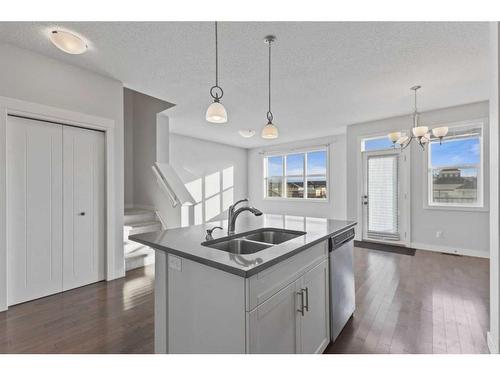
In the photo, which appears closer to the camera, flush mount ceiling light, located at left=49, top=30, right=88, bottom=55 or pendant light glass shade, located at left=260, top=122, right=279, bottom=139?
flush mount ceiling light, located at left=49, top=30, right=88, bottom=55

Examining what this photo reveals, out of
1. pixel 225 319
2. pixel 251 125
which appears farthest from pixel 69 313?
pixel 251 125

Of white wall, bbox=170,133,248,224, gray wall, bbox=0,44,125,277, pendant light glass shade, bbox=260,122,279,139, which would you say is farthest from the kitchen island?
white wall, bbox=170,133,248,224

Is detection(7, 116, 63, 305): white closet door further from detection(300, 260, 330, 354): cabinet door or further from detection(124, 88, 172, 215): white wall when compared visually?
detection(300, 260, 330, 354): cabinet door

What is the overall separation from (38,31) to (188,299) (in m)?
2.73

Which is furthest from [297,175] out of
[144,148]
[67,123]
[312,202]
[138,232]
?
[67,123]

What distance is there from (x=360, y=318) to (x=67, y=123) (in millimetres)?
3709

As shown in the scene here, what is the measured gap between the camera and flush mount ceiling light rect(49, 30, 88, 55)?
7.11 ft

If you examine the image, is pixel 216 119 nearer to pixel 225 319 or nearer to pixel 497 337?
pixel 225 319

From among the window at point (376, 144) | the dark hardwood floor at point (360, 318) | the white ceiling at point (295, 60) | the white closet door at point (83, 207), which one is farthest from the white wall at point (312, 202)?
the white closet door at point (83, 207)

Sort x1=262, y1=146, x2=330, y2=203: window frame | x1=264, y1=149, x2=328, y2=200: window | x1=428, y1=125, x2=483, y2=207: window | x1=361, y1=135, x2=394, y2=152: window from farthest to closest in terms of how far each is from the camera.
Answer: x1=264, y1=149, x2=328, y2=200: window < x1=262, y1=146, x2=330, y2=203: window frame < x1=361, y1=135, x2=394, y2=152: window < x1=428, y1=125, x2=483, y2=207: window

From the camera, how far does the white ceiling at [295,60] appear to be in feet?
7.12

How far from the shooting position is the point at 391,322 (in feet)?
7.03

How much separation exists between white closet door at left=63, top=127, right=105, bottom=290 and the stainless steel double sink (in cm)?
224

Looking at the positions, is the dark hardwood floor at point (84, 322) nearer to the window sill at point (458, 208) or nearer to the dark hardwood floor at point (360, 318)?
the dark hardwood floor at point (360, 318)
